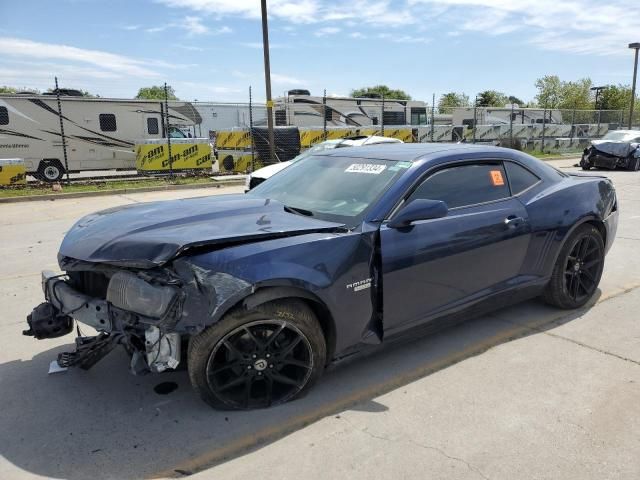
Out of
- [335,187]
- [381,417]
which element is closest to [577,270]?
[335,187]

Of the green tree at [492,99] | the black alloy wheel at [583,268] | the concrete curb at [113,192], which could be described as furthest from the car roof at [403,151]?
the green tree at [492,99]

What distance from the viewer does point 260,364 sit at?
113 inches

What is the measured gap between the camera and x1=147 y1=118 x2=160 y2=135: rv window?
65.1ft

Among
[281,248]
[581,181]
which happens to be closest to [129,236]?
[281,248]

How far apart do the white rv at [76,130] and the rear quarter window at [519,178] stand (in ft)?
57.9

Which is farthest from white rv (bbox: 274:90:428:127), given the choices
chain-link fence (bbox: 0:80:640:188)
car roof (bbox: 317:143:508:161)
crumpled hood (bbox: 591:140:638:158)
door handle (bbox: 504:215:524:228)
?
door handle (bbox: 504:215:524:228)

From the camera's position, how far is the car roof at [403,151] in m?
3.70

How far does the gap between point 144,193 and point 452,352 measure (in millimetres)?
12516

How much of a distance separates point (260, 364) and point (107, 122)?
18379 millimetres

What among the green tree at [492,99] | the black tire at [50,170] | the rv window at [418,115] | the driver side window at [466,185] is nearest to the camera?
the driver side window at [466,185]

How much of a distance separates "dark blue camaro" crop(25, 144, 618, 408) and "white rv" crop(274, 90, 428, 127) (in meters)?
20.9

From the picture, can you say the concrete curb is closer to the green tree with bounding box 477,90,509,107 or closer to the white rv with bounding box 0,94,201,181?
the white rv with bounding box 0,94,201,181

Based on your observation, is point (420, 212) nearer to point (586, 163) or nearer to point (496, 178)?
point (496, 178)

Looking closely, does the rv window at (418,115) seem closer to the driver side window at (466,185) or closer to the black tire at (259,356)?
the driver side window at (466,185)
